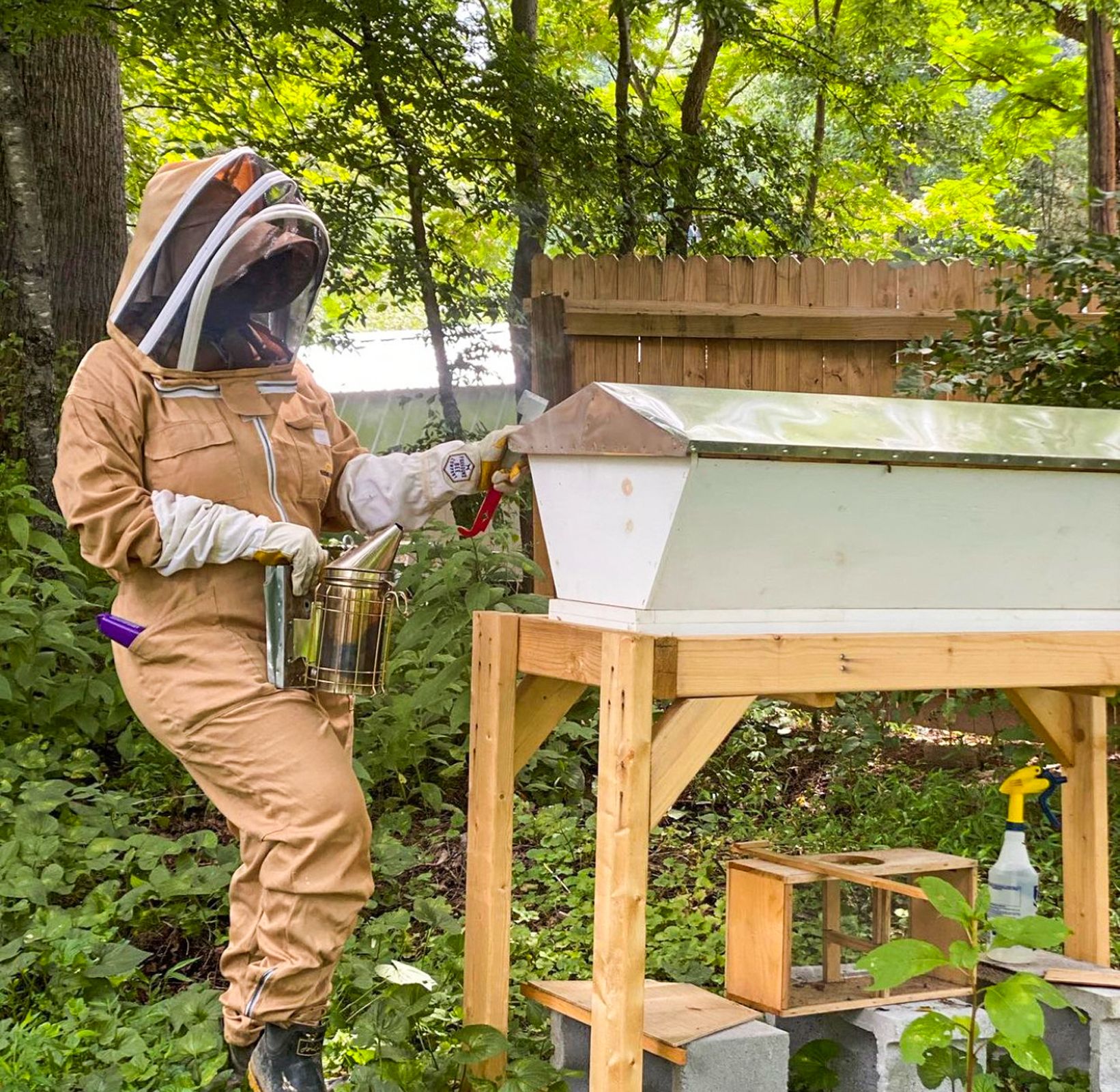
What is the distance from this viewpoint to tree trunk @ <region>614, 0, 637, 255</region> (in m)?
6.43

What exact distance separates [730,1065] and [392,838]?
1.78 metres

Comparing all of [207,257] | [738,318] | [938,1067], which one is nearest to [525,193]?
[738,318]

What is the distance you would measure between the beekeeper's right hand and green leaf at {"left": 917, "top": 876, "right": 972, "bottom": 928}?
1.25 m

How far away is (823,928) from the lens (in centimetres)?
264

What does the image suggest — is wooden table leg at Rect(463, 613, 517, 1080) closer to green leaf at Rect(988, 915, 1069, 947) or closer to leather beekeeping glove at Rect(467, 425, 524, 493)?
leather beekeeping glove at Rect(467, 425, 524, 493)

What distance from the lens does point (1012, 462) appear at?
221 centimetres

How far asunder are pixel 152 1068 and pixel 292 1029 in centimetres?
49

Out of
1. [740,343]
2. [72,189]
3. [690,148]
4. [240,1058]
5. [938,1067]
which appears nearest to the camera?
[938,1067]

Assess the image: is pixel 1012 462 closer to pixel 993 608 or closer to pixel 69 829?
pixel 993 608

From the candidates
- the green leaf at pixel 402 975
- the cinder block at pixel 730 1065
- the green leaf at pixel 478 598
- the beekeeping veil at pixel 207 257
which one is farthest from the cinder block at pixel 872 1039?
the green leaf at pixel 478 598

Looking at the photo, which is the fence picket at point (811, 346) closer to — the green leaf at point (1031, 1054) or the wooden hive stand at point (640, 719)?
the wooden hive stand at point (640, 719)

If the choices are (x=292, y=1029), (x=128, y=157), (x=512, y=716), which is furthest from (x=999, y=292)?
(x=128, y=157)

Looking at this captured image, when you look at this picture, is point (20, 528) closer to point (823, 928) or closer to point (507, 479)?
point (507, 479)

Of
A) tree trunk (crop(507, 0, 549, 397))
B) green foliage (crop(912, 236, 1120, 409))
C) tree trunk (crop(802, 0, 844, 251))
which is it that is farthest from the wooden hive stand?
tree trunk (crop(802, 0, 844, 251))
